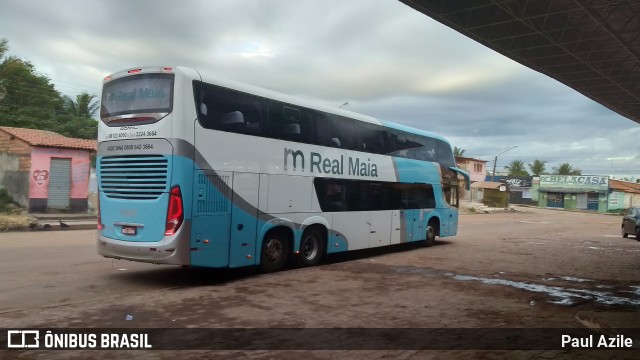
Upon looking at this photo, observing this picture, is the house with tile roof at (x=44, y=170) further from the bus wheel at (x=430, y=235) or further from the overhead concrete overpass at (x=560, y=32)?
the overhead concrete overpass at (x=560, y=32)

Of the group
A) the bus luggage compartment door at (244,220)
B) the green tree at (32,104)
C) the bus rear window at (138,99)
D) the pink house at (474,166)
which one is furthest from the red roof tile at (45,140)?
the pink house at (474,166)

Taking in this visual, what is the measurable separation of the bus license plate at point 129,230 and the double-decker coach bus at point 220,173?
0.06 feet

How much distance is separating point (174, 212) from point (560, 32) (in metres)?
12.1

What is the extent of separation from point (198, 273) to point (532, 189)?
233 ft

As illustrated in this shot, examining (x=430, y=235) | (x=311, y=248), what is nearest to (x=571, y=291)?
(x=311, y=248)

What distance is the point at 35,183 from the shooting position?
22062 millimetres

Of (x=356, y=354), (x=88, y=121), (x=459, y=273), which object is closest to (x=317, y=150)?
(x=459, y=273)

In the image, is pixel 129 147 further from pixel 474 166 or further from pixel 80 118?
pixel 474 166

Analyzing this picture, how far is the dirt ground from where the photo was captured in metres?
5.73

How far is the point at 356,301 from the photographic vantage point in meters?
7.45

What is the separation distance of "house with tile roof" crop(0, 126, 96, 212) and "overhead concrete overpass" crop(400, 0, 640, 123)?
61.9ft

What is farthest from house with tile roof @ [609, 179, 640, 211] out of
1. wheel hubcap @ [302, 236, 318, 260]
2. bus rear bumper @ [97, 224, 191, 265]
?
bus rear bumper @ [97, 224, 191, 265]

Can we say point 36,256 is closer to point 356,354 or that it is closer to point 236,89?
point 236,89

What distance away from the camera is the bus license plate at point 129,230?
323 inches
